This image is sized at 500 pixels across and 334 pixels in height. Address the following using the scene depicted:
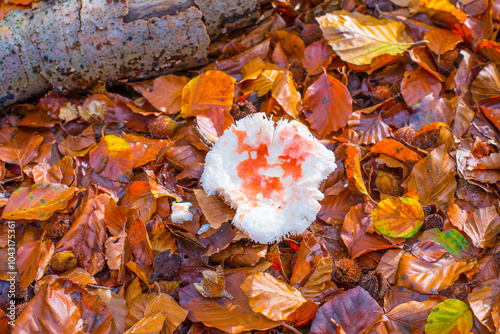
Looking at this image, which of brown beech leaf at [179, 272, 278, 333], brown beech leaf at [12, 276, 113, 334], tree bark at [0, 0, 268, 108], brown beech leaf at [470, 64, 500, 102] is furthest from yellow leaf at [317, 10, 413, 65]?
brown beech leaf at [12, 276, 113, 334]

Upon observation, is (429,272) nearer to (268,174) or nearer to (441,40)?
(268,174)

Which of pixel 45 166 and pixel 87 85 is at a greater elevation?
pixel 87 85

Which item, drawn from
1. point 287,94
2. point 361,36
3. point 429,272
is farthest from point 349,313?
point 361,36

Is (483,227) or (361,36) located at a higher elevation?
(361,36)

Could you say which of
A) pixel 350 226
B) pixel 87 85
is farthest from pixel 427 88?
pixel 87 85

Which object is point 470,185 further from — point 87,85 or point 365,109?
point 87,85

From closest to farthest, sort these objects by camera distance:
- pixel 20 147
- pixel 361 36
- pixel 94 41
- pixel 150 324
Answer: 1. pixel 150 324
2. pixel 20 147
3. pixel 94 41
4. pixel 361 36
